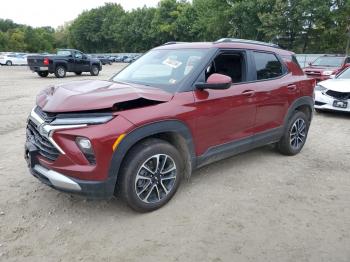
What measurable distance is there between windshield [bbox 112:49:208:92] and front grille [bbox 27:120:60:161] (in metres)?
1.32

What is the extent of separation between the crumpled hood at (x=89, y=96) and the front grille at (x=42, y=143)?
0.28 meters

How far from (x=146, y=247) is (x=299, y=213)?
177 centimetres

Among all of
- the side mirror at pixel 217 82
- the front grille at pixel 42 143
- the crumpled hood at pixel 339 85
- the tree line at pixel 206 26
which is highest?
the tree line at pixel 206 26

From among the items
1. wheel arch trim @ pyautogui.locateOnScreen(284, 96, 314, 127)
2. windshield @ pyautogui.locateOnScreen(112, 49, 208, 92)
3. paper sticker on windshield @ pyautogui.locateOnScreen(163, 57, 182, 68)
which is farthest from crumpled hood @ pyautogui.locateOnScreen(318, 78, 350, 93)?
paper sticker on windshield @ pyautogui.locateOnScreen(163, 57, 182, 68)

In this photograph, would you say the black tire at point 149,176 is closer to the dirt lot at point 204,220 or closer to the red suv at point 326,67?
the dirt lot at point 204,220

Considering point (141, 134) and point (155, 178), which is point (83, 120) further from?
point (155, 178)

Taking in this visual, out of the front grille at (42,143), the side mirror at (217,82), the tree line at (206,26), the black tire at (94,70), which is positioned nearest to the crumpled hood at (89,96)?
the front grille at (42,143)

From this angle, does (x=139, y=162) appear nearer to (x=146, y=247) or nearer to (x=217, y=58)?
(x=146, y=247)

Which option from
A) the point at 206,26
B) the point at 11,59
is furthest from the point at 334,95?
the point at 206,26

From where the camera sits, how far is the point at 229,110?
14.2ft

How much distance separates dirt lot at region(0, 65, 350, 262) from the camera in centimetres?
315

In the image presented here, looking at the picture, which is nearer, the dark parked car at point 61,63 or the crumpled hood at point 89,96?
the crumpled hood at point 89,96

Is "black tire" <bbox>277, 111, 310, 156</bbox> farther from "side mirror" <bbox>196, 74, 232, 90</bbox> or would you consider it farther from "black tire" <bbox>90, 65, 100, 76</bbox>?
"black tire" <bbox>90, 65, 100, 76</bbox>

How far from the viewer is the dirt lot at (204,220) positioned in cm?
315
